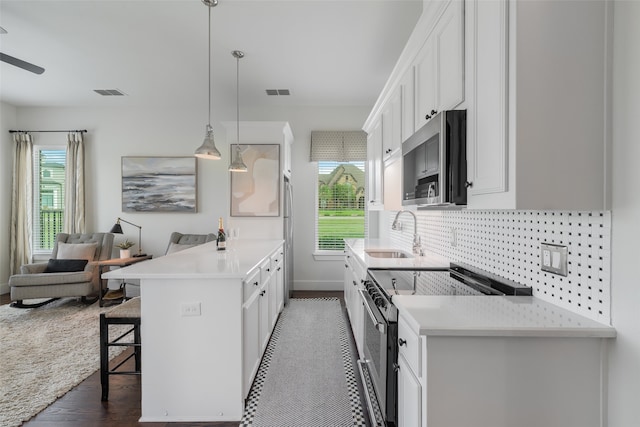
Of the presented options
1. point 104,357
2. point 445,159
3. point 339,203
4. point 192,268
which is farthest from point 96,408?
point 339,203

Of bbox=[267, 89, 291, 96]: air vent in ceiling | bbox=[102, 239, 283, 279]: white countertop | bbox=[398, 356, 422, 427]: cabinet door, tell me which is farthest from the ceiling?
bbox=[398, 356, 422, 427]: cabinet door

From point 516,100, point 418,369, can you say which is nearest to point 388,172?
point 516,100

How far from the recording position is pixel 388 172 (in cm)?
297

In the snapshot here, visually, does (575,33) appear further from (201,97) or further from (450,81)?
(201,97)

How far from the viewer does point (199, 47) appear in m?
3.12

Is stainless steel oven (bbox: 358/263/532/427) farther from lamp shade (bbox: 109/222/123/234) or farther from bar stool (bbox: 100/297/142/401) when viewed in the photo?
lamp shade (bbox: 109/222/123/234)

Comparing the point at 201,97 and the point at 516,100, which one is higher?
the point at 201,97

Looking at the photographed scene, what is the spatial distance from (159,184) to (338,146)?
2.95 meters

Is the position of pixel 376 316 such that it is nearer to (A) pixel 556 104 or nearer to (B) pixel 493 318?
(B) pixel 493 318

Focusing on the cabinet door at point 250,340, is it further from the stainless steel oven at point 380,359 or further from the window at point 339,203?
the window at point 339,203

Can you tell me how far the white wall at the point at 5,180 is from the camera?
4742 mm

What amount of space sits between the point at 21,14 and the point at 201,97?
2.03m

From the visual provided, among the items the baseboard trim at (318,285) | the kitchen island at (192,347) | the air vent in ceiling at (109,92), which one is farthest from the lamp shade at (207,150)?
the baseboard trim at (318,285)

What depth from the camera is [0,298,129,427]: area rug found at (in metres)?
2.07
